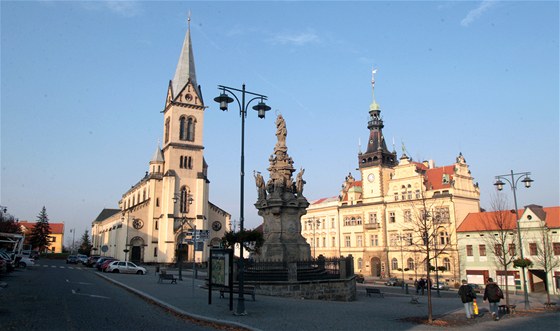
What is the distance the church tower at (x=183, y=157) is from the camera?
6825cm

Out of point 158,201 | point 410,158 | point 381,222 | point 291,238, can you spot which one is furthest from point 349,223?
point 291,238

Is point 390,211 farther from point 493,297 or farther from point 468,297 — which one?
point 468,297

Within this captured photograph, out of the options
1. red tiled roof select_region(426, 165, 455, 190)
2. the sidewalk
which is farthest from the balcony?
the sidewalk

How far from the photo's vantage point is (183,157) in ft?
236

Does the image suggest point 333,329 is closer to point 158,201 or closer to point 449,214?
point 449,214

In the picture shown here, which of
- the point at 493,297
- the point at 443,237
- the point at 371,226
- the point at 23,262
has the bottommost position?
the point at 493,297

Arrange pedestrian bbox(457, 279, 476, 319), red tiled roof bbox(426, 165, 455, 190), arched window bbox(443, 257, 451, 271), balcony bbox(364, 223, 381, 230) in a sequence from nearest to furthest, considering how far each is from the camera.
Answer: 1. pedestrian bbox(457, 279, 476, 319)
2. arched window bbox(443, 257, 451, 271)
3. red tiled roof bbox(426, 165, 455, 190)
4. balcony bbox(364, 223, 381, 230)

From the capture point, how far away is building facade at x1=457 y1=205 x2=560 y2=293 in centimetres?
4406

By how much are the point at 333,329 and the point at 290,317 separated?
7.36 feet

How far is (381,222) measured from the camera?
200ft

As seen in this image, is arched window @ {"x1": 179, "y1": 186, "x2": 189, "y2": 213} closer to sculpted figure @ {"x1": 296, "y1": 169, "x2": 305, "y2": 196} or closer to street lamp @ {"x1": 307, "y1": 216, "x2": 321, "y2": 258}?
street lamp @ {"x1": 307, "y1": 216, "x2": 321, "y2": 258}

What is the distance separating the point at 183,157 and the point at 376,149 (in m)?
30.7

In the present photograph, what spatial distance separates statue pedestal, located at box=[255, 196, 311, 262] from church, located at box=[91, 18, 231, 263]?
143ft

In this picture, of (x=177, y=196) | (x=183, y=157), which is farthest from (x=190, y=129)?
(x=177, y=196)
